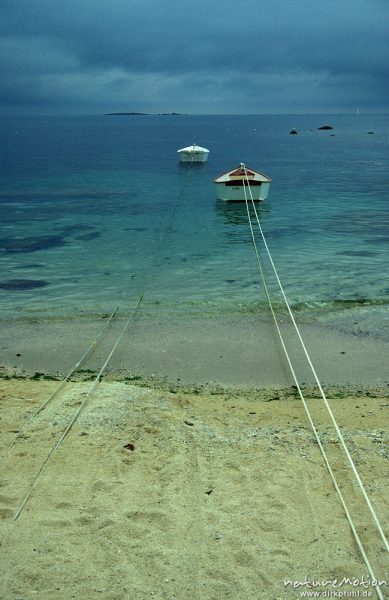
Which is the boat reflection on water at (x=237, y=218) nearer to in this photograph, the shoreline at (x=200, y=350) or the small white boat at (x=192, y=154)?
the shoreline at (x=200, y=350)

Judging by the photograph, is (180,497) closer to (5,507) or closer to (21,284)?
(5,507)

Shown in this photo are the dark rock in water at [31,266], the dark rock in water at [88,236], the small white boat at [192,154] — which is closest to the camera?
the dark rock in water at [31,266]

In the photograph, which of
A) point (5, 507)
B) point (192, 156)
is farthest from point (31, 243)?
point (192, 156)

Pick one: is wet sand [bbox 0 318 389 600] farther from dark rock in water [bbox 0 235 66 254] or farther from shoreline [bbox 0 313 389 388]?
dark rock in water [bbox 0 235 66 254]

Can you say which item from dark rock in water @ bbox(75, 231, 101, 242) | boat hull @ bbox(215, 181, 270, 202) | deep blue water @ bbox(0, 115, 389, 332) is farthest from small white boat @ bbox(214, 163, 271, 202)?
dark rock in water @ bbox(75, 231, 101, 242)

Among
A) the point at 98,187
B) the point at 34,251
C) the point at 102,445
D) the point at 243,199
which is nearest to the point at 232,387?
the point at 102,445

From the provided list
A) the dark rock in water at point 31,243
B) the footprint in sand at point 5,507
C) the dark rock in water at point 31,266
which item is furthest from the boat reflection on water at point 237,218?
the footprint in sand at point 5,507

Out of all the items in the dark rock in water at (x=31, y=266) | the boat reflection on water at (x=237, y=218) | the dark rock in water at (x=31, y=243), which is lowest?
the dark rock in water at (x=31, y=266)
